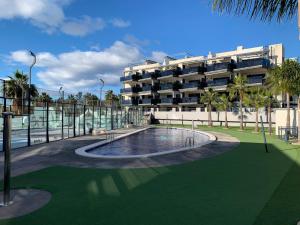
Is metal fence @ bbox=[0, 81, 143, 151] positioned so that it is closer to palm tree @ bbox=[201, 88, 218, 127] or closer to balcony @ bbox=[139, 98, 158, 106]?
palm tree @ bbox=[201, 88, 218, 127]

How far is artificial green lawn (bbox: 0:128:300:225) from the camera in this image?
5531mm

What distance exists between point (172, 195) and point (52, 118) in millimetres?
18200

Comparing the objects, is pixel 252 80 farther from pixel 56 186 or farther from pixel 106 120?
pixel 56 186

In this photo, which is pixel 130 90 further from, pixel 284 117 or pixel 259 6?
pixel 259 6

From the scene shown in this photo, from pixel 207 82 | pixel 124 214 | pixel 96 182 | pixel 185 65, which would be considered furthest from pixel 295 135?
pixel 185 65

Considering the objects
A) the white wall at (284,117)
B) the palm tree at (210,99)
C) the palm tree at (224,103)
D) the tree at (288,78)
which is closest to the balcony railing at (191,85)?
the palm tree at (210,99)

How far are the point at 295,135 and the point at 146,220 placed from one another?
19.9 m

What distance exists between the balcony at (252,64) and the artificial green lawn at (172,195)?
107 feet

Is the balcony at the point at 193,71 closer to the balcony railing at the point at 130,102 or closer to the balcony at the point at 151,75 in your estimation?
the balcony at the point at 151,75

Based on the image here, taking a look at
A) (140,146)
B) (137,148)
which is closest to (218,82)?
(140,146)

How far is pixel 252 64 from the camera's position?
41719 millimetres

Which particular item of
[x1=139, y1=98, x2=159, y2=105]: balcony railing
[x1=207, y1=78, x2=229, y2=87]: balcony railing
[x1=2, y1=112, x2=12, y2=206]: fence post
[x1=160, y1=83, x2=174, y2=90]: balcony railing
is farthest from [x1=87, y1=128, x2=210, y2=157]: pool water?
[x1=139, y1=98, x2=159, y2=105]: balcony railing

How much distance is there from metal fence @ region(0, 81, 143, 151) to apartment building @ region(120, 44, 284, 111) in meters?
14.9

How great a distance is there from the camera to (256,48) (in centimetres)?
4572
